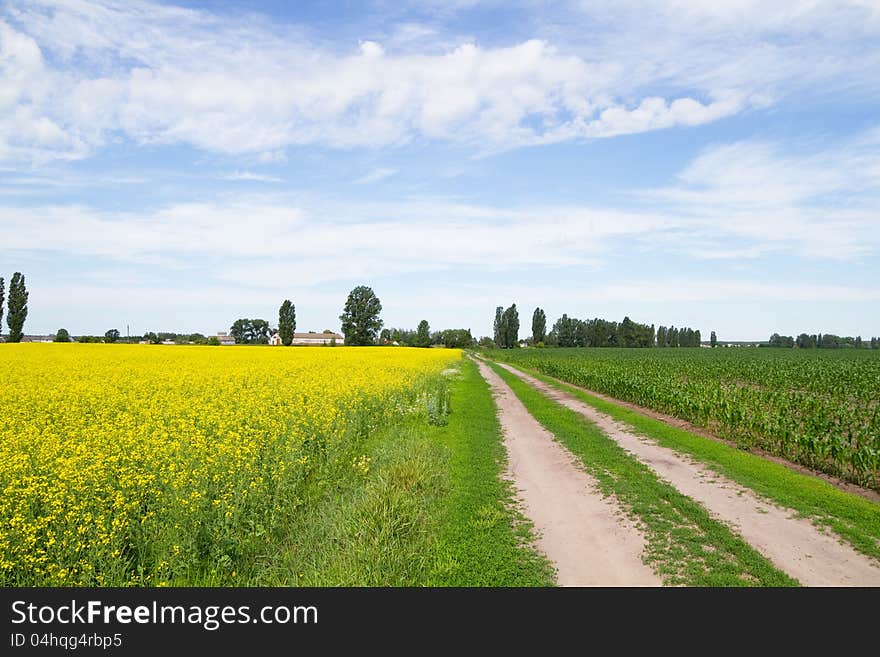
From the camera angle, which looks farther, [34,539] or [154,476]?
[154,476]

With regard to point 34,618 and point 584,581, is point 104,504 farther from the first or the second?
point 584,581

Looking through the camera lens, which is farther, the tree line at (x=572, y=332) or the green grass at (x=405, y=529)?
the tree line at (x=572, y=332)

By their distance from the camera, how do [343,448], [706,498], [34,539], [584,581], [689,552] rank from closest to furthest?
[34,539]
[584,581]
[689,552]
[706,498]
[343,448]

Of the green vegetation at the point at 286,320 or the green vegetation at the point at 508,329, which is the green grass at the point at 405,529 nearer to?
the green vegetation at the point at 286,320

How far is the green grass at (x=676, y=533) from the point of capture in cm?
611

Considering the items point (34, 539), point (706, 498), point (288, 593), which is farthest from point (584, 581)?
point (34, 539)

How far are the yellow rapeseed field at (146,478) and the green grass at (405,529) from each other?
17.8 inches

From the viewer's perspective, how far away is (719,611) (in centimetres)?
534

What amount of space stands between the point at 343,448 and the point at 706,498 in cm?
744

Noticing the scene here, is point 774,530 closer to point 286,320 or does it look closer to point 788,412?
point 788,412

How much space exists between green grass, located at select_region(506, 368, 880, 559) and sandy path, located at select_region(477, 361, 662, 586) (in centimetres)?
323

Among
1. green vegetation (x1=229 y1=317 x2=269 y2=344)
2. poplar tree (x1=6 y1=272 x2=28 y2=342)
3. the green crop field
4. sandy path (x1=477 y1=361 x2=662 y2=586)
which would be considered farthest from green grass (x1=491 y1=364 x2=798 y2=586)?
green vegetation (x1=229 y1=317 x2=269 y2=344)

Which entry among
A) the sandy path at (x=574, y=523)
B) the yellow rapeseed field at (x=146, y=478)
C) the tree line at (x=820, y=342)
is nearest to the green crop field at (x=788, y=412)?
the sandy path at (x=574, y=523)

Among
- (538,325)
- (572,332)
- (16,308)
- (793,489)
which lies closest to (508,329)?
(538,325)
